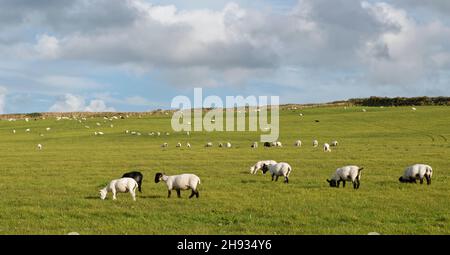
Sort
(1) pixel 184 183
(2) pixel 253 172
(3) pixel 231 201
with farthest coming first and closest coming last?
1. (2) pixel 253 172
2. (1) pixel 184 183
3. (3) pixel 231 201

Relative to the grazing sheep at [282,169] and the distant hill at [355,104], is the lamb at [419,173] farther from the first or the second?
the distant hill at [355,104]

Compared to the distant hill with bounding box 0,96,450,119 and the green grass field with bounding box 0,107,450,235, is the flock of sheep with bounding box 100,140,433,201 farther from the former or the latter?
the distant hill with bounding box 0,96,450,119

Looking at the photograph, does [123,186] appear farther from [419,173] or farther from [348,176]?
[419,173]

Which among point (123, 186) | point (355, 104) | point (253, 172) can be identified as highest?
point (355, 104)

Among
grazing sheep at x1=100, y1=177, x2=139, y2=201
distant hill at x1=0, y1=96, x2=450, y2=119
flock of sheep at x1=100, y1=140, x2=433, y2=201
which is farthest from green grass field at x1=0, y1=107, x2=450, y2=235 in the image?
distant hill at x1=0, y1=96, x2=450, y2=119

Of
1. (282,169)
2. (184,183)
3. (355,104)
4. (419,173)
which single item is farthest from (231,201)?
(355,104)

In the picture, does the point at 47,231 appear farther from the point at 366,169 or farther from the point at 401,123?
the point at 401,123

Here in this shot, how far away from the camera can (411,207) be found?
17.9 meters

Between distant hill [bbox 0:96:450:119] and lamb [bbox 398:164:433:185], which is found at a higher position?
distant hill [bbox 0:96:450:119]

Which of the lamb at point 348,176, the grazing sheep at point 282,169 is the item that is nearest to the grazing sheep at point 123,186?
the grazing sheep at point 282,169

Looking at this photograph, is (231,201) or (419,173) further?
(419,173)

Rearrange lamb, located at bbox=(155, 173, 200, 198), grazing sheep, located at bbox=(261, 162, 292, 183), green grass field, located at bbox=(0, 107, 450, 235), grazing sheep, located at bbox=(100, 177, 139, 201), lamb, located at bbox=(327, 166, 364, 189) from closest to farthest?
1. green grass field, located at bbox=(0, 107, 450, 235)
2. grazing sheep, located at bbox=(100, 177, 139, 201)
3. lamb, located at bbox=(155, 173, 200, 198)
4. lamb, located at bbox=(327, 166, 364, 189)
5. grazing sheep, located at bbox=(261, 162, 292, 183)

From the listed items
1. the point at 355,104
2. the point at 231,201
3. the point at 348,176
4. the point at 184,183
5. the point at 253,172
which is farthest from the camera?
the point at 355,104
